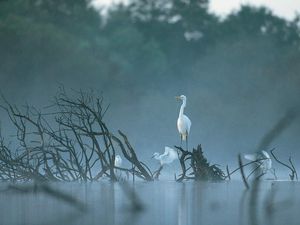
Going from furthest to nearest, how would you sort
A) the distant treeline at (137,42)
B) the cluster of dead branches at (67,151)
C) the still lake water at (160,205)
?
1. the distant treeline at (137,42)
2. the cluster of dead branches at (67,151)
3. the still lake water at (160,205)

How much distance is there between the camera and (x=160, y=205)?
39.0ft

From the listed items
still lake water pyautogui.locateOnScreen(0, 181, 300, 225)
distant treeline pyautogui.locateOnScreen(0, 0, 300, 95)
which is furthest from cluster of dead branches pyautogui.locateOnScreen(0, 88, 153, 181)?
distant treeline pyautogui.locateOnScreen(0, 0, 300, 95)

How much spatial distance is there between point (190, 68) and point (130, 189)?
29.5 meters

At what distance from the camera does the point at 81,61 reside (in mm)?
37812

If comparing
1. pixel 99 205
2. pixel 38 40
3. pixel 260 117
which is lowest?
pixel 99 205

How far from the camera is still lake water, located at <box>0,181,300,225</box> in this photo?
33.2 feet

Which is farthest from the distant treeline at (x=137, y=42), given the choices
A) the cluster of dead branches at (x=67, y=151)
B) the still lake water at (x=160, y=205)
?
the still lake water at (x=160, y=205)

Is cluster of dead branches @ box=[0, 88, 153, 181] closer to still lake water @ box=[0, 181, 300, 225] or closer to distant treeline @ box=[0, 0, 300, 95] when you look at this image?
still lake water @ box=[0, 181, 300, 225]

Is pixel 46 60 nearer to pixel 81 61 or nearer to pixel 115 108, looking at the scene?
pixel 81 61

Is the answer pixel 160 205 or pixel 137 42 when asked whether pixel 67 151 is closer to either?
pixel 160 205

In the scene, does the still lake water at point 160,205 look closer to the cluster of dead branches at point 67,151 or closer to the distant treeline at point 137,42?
the cluster of dead branches at point 67,151

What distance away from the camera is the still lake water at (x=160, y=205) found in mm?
10109

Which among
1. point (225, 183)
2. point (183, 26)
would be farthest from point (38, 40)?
point (225, 183)

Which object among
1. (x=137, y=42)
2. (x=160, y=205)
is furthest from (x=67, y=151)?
(x=137, y=42)
